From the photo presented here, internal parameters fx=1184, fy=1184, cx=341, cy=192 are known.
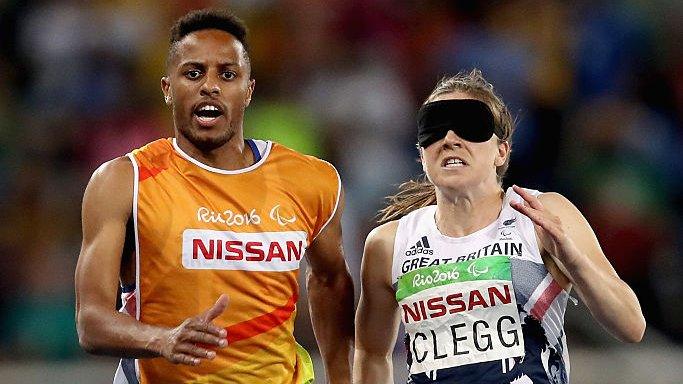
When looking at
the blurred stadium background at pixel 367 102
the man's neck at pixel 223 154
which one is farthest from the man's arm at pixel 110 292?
the blurred stadium background at pixel 367 102

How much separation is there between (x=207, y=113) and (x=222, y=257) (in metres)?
0.51

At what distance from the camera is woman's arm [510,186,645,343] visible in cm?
361

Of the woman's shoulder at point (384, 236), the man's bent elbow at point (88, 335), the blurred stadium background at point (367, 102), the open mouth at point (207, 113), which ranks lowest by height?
the man's bent elbow at point (88, 335)

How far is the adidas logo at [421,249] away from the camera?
4.02 meters

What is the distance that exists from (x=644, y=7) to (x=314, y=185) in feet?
14.2

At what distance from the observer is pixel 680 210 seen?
696cm

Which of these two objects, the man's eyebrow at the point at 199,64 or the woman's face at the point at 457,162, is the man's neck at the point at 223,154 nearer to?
the man's eyebrow at the point at 199,64

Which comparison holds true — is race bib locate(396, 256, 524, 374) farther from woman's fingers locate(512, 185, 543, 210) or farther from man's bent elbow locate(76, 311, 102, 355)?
man's bent elbow locate(76, 311, 102, 355)

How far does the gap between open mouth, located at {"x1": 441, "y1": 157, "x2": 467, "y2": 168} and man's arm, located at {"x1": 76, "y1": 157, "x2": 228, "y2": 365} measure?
90 centimetres

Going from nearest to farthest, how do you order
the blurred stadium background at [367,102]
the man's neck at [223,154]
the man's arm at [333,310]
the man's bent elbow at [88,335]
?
the man's bent elbow at [88,335] < the man's neck at [223,154] < the man's arm at [333,310] < the blurred stadium background at [367,102]

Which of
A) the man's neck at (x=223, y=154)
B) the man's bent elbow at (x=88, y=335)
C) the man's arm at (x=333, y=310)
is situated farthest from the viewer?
the man's arm at (x=333, y=310)

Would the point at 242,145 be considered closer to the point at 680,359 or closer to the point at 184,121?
the point at 184,121

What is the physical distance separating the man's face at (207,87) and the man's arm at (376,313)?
0.65 m

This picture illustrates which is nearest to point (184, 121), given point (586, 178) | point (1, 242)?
point (1, 242)
